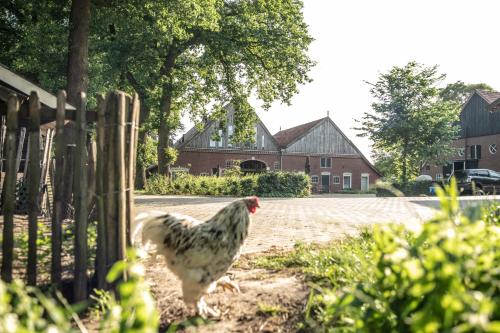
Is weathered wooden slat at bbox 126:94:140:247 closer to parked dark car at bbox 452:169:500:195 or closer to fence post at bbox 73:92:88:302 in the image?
fence post at bbox 73:92:88:302

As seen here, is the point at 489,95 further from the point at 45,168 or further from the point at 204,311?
the point at 204,311

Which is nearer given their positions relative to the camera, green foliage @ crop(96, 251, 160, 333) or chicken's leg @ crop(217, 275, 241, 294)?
green foliage @ crop(96, 251, 160, 333)

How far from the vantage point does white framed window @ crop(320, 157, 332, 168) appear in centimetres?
4496

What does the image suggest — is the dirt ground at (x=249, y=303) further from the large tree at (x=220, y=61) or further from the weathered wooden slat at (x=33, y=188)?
the large tree at (x=220, y=61)

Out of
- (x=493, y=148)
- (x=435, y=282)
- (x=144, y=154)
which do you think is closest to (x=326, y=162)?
(x=493, y=148)

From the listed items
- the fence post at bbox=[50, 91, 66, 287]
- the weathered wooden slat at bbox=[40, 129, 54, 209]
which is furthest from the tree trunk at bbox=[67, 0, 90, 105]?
the fence post at bbox=[50, 91, 66, 287]

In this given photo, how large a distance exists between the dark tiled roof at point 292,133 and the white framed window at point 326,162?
12.6ft

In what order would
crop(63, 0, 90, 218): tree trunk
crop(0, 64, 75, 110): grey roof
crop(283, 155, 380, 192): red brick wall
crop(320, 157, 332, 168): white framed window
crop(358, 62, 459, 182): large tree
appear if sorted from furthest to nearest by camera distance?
crop(320, 157, 332, 168): white framed window → crop(283, 155, 380, 192): red brick wall → crop(358, 62, 459, 182): large tree → crop(63, 0, 90, 218): tree trunk → crop(0, 64, 75, 110): grey roof

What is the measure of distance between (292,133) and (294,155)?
5.56 metres

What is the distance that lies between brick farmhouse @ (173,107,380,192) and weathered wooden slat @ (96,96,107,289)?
35563mm

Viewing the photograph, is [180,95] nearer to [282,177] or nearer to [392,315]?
[282,177]

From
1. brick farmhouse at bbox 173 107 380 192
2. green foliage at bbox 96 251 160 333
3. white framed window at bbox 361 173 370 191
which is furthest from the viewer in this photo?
white framed window at bbox 361 173 370 191

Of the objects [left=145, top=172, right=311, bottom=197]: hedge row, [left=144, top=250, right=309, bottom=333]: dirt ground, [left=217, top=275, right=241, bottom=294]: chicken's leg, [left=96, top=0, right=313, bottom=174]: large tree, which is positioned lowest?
[left=144, top=250, right=309, bottom=333]: dirt ground

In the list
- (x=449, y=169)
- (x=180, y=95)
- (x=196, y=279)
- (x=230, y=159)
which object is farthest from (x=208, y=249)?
(x=449, y=169)
